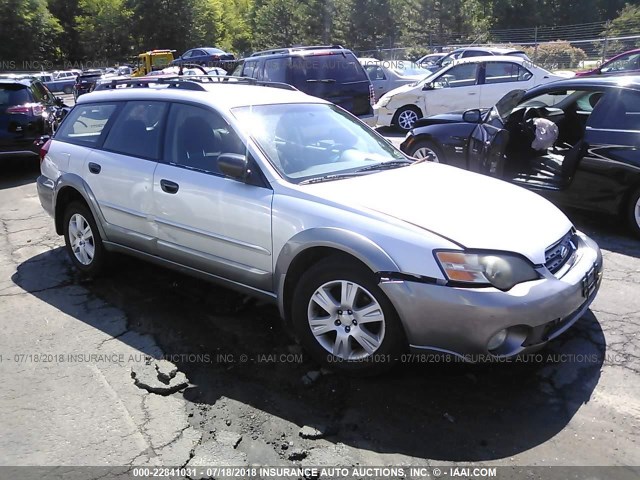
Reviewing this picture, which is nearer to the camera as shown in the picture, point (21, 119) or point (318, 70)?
point (21, 119)

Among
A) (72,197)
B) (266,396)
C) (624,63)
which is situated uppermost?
(624,63)

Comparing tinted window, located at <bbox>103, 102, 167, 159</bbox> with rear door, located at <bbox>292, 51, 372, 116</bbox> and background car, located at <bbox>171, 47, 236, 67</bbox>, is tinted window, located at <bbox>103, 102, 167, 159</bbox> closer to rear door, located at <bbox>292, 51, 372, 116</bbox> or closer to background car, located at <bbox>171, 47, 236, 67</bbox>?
rear door, located at <bbox>292, 51, 372, 116</bbox>

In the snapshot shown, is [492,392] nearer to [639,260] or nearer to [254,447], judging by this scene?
[254,447]

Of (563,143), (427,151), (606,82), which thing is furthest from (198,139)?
(563,143)

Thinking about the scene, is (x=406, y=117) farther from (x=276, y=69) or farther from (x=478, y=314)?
(x=478, y=314)

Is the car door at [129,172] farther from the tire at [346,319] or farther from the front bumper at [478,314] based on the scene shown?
the front bumper at [478,314]

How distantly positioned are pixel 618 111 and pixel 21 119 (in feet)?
29.5

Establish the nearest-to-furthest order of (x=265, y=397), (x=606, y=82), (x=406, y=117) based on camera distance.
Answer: (x=265, y=397)
(x=606, y=82)
(x=406, y=117)

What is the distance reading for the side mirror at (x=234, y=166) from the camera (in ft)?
11.9

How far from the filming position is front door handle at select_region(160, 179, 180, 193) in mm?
4066

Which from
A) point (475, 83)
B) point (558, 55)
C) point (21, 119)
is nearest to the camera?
point (21, 119)

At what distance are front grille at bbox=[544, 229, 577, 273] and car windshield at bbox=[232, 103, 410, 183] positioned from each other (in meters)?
1.29

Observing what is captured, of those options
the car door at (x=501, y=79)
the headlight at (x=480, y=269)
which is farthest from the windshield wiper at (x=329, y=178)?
the car door at (x=501, y=79)

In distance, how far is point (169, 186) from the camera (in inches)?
162
